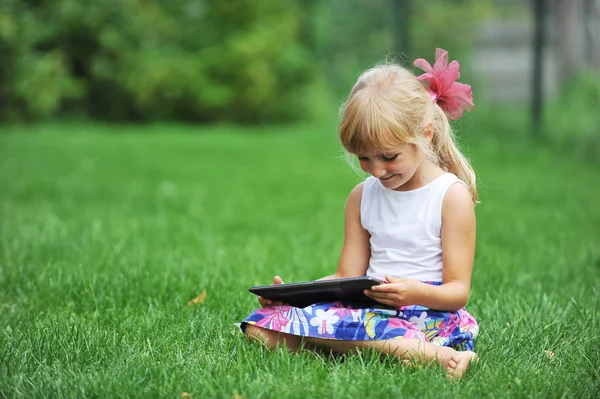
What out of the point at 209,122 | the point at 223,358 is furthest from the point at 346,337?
the point at 209,122

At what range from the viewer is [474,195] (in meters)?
3.06

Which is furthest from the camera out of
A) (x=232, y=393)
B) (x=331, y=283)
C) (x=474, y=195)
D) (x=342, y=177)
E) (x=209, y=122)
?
(x=209, y=122)

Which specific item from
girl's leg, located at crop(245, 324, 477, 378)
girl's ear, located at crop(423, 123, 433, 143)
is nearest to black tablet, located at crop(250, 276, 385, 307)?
girl's leg, located at crop(245, 324, 477, 378)

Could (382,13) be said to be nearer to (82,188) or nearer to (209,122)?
(209,122)

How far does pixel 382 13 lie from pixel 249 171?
747 cm

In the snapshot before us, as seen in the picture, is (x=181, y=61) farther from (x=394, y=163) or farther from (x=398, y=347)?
(x=398, y=347)

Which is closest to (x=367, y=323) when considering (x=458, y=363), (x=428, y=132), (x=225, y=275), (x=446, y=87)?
(x=458, y=363)

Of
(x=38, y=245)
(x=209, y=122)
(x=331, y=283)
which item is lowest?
(x=209, y=122)

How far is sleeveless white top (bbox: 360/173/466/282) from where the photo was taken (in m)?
2.94

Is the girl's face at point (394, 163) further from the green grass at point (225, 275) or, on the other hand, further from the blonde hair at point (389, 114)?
the green grass at point (225, 275)

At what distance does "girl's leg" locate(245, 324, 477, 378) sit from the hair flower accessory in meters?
0.88

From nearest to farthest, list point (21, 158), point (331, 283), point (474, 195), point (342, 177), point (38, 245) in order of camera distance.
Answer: point (331, 283)
point (474, 195)
point (38, 245)
point (342, 177)
point (21, 158)

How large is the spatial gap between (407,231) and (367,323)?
1.26 ft

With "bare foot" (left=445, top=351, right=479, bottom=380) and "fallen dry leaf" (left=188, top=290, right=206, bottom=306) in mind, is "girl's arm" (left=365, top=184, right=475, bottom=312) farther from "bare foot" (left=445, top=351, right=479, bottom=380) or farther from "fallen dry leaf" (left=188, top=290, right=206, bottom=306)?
"fallen dry leaf" (left=188, top=290, right=206, bottom=306)
